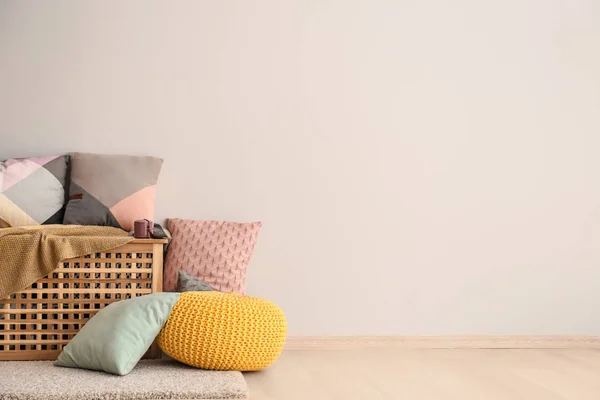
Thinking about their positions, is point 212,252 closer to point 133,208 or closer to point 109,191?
point 133,208

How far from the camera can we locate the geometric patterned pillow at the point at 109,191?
10.6ft

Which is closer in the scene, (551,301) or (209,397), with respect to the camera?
(209,397)

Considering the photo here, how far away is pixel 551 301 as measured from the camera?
3.88 m

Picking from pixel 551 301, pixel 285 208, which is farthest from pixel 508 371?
pixel 285 208

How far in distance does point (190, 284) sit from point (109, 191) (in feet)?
1.82

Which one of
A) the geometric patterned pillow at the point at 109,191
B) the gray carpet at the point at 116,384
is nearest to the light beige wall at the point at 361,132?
the geometric patterned pillow at the point at 109,191

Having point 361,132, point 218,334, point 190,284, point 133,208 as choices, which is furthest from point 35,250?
point 361,132

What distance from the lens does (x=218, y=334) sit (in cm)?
282

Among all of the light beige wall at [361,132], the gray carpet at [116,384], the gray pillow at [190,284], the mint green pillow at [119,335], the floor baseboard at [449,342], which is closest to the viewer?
the gray carpet at [116,384]

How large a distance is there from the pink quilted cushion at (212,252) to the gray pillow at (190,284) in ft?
0.30

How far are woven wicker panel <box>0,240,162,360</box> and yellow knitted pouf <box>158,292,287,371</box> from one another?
0.25m

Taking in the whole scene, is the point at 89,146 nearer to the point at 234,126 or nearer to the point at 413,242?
the point at 234,126

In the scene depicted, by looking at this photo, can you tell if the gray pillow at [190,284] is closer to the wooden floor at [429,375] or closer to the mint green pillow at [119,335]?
the mint green pillow at [119,335]

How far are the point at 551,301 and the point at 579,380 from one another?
2.62 ft
